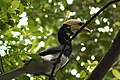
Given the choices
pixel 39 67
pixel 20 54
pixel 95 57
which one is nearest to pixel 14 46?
pixel 20 54

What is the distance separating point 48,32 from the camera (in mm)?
3646

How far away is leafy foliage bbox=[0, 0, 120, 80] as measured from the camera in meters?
2.23

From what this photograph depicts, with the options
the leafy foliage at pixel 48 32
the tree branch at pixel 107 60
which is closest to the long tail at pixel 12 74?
the leafy foliage at pixel 48 32

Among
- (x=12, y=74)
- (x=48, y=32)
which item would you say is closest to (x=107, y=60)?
(x=12, y=74)

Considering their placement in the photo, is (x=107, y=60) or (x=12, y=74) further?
(x=12, y=74)

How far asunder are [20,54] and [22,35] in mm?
497

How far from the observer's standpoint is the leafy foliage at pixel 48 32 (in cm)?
223

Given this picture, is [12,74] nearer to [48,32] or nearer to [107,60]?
[107,60]

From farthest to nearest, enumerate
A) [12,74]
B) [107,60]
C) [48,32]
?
[48,32]
[12,74]
[107,60]

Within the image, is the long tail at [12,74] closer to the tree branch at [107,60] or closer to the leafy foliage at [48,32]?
the leafy foliage at [48,32]

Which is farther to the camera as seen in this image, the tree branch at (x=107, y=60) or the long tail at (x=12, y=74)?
the long tail at (x=12, y=74)

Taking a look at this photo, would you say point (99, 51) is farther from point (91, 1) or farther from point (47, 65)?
point (47, 65)

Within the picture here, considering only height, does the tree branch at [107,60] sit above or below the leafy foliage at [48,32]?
below

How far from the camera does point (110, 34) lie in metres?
4.23
